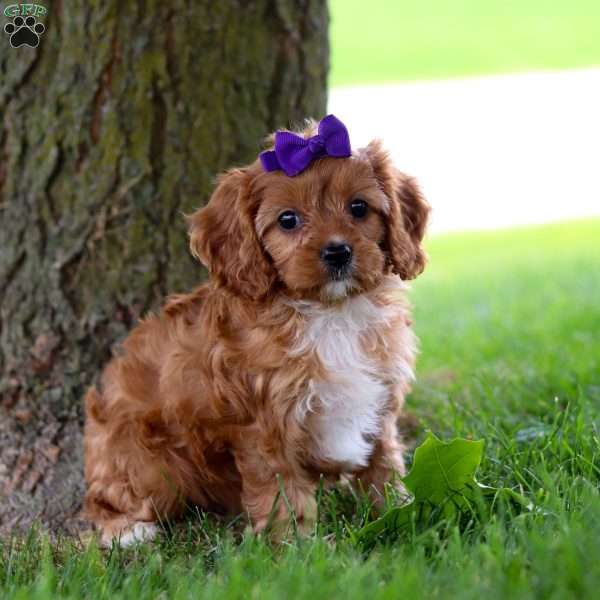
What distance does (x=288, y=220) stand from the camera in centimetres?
403

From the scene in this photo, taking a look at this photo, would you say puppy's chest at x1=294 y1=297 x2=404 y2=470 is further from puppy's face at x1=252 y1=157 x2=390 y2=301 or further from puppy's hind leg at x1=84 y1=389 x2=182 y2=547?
puppy's hind leg at x1=84 y1=389 x2=182 y2=547

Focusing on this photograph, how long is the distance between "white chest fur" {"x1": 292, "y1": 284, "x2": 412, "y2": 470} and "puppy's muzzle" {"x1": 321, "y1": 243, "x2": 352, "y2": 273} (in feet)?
0.89

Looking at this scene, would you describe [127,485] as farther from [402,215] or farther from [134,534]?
[402,215]

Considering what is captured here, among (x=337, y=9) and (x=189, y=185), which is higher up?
(x=337, y=9)

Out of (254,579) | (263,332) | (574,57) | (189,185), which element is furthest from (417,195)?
(574,57)

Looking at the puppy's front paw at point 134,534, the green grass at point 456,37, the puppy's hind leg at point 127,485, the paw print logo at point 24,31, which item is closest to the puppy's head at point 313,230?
the puppy's hind leg at point 127,485

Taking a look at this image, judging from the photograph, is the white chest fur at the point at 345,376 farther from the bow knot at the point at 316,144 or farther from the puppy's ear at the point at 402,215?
the bow knot at the point at 316,144

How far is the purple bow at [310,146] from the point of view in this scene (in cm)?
394

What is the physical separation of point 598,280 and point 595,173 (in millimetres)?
9908

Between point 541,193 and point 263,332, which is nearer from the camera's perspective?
point 263,332

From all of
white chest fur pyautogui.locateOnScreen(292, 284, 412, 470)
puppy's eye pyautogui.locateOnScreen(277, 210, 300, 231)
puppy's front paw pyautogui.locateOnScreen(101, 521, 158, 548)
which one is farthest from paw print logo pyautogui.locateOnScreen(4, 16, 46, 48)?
puppy's front paw pyautogui.locateOnScreen(101, 521, 158, 548)

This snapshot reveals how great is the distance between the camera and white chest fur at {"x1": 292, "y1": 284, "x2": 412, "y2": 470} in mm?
4086

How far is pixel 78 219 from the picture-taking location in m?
5.12

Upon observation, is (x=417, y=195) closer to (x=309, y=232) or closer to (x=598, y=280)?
(x=309, y=232)
